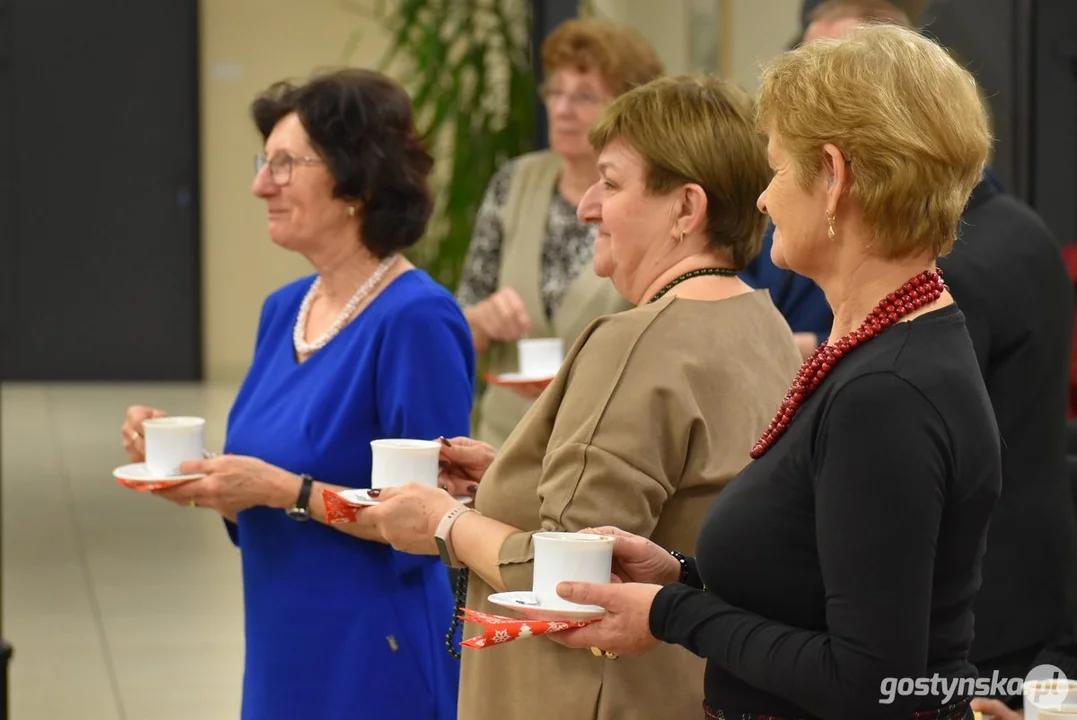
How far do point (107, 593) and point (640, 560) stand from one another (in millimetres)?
4376

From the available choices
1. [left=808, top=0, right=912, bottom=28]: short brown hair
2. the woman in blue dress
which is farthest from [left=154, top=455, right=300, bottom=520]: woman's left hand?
[left=808, top=0, right=912, bottom=28]: short brown hair

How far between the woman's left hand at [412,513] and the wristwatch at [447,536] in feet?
0.12

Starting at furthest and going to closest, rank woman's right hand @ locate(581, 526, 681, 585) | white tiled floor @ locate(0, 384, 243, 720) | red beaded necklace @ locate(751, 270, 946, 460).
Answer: white tiled floor @ locate(0, 384, 243, 720) → woman's right hand @ locate(581, 526, 681, 585) → red beaded necklace @ locate(751, 270, 946, 460)

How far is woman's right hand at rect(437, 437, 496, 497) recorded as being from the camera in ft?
6.98

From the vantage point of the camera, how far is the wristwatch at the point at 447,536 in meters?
1.77

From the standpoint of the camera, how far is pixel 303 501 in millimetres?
2285

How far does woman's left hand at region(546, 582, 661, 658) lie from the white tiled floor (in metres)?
2.96

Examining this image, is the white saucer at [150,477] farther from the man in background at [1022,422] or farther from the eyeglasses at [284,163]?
the man in background at [1022,422]

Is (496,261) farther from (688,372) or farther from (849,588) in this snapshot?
(849,588)

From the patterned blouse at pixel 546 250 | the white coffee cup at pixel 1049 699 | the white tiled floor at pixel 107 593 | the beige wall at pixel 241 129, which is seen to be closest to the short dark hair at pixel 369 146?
the patterned blouse at pixel 546 250

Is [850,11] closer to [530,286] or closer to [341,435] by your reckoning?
[530,286]

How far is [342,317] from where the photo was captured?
2.45m

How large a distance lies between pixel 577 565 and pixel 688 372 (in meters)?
0.29

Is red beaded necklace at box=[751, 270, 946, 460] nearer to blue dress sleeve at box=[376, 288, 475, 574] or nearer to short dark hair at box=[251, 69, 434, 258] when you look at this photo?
blue dress sleeve at box=[376, 288, 475, 574]
